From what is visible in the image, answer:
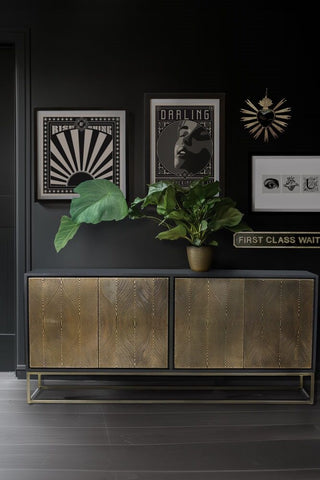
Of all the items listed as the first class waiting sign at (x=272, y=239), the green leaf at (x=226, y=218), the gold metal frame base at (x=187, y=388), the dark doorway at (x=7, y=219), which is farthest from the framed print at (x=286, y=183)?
the dark doorway at (x=7, y=219)

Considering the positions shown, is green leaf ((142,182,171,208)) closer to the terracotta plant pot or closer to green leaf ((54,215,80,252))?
the terracotta plant pot

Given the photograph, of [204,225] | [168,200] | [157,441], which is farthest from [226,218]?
[157,441]

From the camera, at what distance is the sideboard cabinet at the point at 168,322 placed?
9.89 feet

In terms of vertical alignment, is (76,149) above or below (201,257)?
above

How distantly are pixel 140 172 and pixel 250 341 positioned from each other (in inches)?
60.6

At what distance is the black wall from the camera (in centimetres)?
339

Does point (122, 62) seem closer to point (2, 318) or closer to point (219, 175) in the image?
point (219, 175)

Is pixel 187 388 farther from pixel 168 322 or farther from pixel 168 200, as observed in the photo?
pixel 168 200

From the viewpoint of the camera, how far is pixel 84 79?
3.42 metres

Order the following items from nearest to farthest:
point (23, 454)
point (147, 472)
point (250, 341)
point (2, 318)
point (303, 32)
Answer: point (147, 472)
point (23, 454)
point (250, 341)
point (303, 32)
point (2, 318)

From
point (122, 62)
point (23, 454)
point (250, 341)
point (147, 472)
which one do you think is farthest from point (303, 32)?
point (23, 454)

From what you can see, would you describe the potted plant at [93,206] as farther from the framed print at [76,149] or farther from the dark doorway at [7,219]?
the dark doorway at [7,219]

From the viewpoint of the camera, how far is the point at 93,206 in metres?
3.08

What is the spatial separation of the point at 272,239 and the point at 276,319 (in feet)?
2.33
